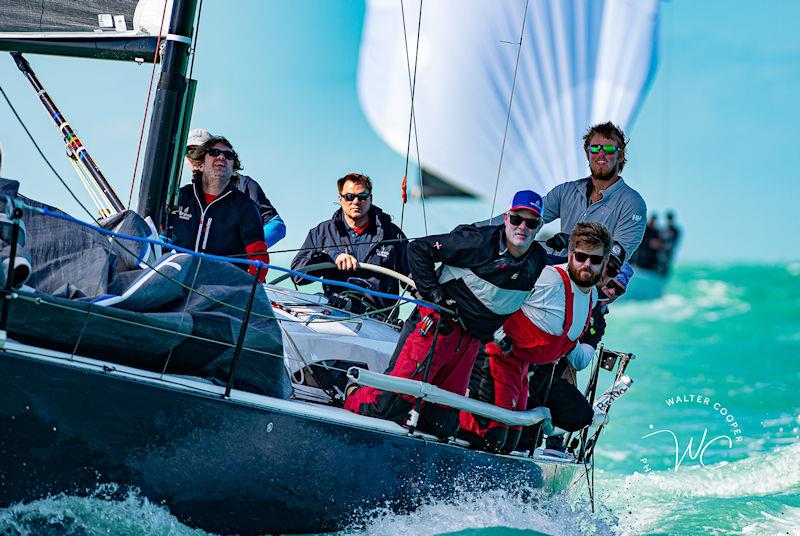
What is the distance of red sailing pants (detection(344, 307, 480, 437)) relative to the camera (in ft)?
14.0

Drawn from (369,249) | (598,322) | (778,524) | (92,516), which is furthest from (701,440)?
(92,516)

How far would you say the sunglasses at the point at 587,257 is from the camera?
170 inches

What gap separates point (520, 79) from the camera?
7844 mm

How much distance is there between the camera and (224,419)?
365cm

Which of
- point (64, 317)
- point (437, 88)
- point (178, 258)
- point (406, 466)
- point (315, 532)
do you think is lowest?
point (315, 532)

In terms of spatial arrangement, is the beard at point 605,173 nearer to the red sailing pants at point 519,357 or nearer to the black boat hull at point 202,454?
the red sailing pants at point 519,357

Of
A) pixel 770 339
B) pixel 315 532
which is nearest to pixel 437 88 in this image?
pixel 315 532

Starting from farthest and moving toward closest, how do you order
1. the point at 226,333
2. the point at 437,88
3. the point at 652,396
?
the point at 652,396
the point at 437,88
the point at 226,333

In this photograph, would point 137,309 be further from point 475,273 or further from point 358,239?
point 358,239

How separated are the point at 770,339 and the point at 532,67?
1252cm

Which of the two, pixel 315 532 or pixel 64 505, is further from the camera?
pixel 315 532

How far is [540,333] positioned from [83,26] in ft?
7.93

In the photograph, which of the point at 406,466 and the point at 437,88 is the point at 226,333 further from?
the point at 437,88

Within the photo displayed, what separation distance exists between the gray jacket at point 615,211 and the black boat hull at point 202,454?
147 centimetres
